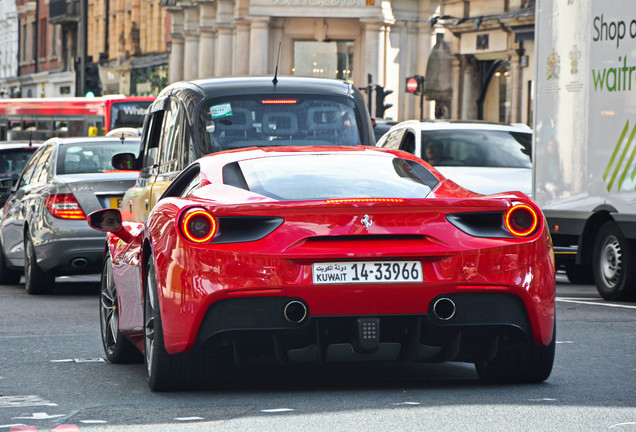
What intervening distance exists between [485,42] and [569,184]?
29494mm

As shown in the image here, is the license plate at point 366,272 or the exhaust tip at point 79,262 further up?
the license plate at point 366,272

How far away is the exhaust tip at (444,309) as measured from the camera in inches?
286

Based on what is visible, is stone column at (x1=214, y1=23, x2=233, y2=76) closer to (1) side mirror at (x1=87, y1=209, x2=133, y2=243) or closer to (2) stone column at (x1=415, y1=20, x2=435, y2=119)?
(2) stone column at (x1=415, y1=20, x2=435, y2=119)

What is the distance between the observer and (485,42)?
4444 cm

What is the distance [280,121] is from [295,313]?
616cm

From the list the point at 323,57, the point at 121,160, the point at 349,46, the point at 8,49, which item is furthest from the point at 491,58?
the point at 8,49

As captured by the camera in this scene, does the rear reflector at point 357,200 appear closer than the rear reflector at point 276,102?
Yes

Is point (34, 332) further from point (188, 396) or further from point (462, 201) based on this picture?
point (462, 201)

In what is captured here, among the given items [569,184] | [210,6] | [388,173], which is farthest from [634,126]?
[210,6]

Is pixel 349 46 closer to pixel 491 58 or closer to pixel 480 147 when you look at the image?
pixel 491 58

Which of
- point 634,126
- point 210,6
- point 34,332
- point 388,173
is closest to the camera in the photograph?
point 388,173

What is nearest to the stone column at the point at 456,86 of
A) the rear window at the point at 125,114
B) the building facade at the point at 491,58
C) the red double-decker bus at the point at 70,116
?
the building facade at the point at 491,58

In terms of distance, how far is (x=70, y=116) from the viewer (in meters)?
48.2

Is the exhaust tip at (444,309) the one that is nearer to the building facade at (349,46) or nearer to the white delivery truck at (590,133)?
the white delivery truck at (590,133)
